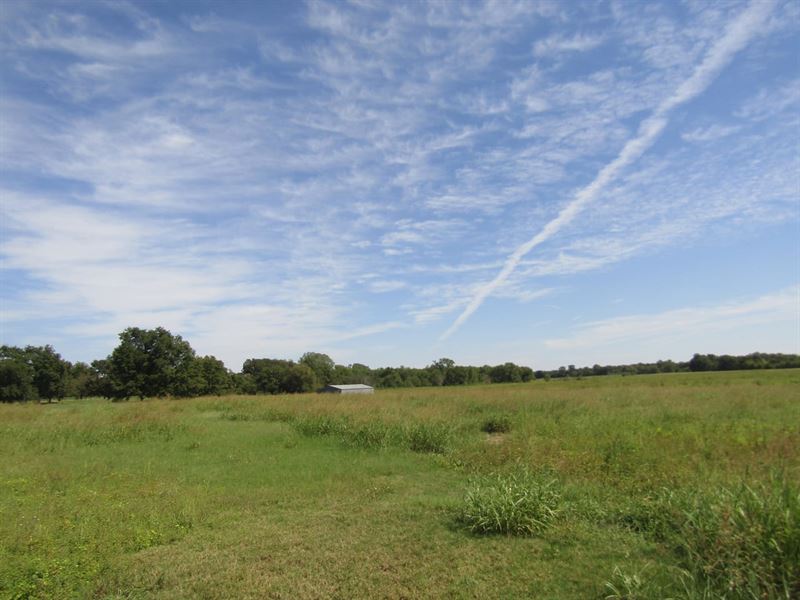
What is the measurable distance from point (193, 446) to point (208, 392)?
50.5 metres

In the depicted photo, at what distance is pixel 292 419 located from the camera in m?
19.6

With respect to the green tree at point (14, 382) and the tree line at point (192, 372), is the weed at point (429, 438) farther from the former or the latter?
the green tree at point (14, 382)

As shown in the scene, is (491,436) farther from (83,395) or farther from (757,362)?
(83,395)

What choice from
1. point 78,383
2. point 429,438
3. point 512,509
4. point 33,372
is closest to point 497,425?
point 429,438

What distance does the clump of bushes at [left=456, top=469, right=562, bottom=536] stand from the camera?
594 centimetres

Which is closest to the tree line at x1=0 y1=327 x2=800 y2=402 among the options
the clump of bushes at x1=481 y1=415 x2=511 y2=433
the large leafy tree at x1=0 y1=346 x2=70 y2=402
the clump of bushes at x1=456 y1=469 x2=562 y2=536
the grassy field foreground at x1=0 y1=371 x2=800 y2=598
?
the large leafy tree at x1=0 y1=346 x2=70 y2=402

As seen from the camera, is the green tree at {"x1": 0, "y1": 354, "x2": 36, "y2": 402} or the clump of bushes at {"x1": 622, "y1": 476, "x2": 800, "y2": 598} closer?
the clump of bushes at {"x1": 622, "y1": 476, "x2": 800, "y2": 598}

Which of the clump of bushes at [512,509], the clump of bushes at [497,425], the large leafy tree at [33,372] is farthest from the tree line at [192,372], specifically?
the clump of bushes at [512,509]

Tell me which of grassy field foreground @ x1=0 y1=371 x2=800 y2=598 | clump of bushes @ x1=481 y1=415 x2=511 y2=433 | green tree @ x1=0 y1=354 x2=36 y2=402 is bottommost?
grassy field foreground @ x1=0 y1=371 x2=800 y2=598

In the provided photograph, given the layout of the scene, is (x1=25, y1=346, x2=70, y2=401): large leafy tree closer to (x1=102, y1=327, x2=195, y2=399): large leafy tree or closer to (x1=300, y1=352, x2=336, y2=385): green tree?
(x1=102, y1=327, x2=195, y2=399): large leafy tree

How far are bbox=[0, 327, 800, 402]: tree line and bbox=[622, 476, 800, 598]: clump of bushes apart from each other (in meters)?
51.2

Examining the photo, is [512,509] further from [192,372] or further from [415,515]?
[192,372]

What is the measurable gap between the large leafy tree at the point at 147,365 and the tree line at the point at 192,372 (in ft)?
0.29

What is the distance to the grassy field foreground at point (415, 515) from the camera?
4.42 meters
